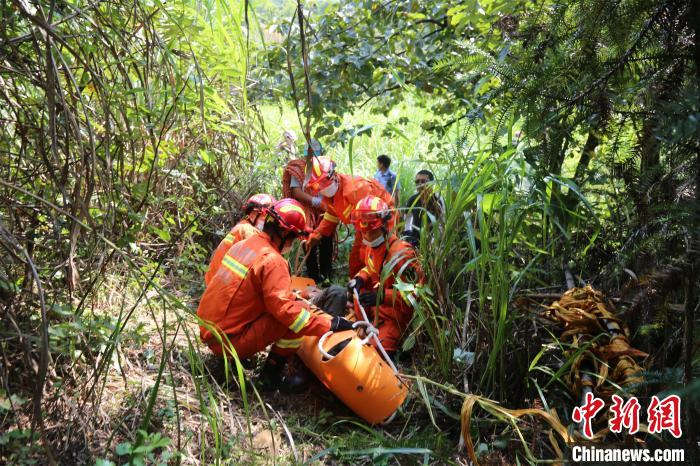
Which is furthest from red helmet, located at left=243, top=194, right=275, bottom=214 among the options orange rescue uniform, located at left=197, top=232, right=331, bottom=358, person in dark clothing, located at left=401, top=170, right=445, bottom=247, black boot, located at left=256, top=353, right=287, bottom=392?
black boot, located at left=256, top=353, right=287, bottom=392

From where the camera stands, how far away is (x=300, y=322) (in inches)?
131

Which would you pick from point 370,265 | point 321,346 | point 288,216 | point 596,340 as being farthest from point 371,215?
point 596,340

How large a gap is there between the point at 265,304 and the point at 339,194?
2111 millimetres

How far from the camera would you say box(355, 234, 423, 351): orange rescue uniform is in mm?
3787

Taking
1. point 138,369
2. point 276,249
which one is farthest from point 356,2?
point 138,369

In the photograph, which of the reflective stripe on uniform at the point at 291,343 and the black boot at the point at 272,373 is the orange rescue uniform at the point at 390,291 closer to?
the reflective stripe on uniform at the point at 291,343

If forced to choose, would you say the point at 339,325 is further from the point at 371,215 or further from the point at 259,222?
the point at 259,222

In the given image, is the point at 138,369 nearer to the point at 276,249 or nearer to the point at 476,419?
the point at 276,249

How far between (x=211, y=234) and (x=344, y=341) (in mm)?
3161

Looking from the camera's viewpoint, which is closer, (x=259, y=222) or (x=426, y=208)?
(x=426, y=208)

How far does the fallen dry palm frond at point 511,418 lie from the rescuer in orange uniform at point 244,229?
2.08 metres

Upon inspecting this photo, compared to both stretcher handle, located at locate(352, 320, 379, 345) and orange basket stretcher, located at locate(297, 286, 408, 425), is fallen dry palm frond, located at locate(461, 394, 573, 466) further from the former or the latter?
stretcher handle, located at locate(352, 320, 379, 345)

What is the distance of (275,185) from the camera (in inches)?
261

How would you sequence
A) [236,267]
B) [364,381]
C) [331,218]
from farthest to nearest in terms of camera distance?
[331,218] < [236,267] < [364,381]
